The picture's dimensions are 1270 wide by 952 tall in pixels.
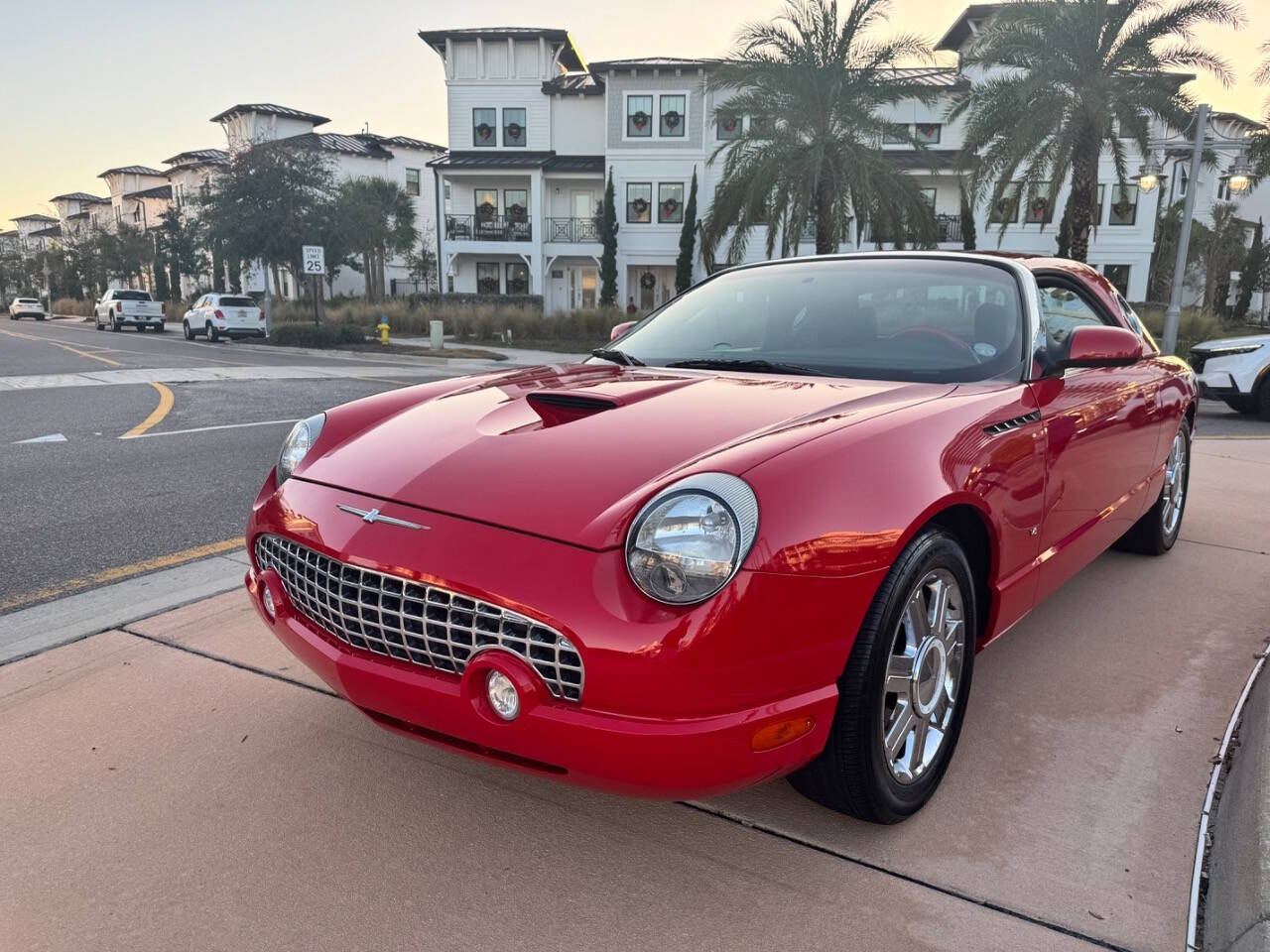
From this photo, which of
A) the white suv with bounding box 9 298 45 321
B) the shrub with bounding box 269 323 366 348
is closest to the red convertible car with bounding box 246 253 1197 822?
the shrub with bounding box 269 323 366 348

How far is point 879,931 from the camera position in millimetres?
1935

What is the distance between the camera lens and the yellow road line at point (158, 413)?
332 inches

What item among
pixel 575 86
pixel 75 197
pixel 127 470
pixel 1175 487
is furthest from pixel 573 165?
pixel 75 197

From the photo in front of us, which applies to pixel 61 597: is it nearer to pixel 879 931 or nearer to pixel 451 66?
pixel 879 931

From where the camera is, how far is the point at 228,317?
91.7ft

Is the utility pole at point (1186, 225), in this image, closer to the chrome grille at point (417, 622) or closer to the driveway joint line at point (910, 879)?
the driveway joint line at point (910, 879)

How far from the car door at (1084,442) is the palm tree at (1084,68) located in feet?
54.7

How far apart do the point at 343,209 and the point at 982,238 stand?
24.9 metres

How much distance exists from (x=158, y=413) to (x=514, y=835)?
30.6 feet

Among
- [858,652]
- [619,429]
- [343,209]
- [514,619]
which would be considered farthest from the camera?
[343,209]

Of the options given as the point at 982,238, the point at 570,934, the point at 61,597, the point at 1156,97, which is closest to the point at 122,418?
the point at 61,597

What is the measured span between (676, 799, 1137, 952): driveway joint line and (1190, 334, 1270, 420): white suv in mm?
11240

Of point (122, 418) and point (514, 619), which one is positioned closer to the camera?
point (514, 619)

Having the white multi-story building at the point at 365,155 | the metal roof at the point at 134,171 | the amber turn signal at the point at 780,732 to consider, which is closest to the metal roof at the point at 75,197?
the metal roof at the point at 134,171
